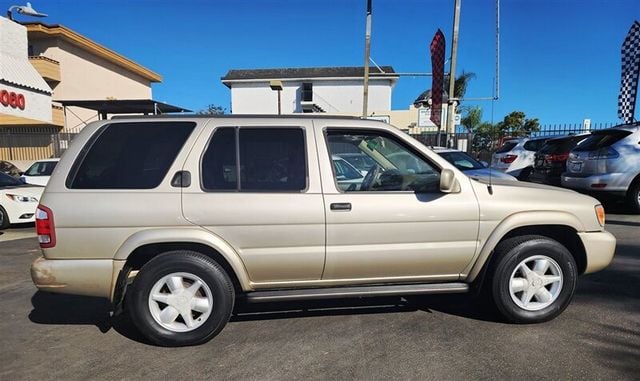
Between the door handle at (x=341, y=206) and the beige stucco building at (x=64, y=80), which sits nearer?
the door handle at (x=341, y=206)

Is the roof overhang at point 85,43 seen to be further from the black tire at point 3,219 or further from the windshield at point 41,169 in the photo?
the black tire at point 3,219

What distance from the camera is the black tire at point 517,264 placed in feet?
12.6

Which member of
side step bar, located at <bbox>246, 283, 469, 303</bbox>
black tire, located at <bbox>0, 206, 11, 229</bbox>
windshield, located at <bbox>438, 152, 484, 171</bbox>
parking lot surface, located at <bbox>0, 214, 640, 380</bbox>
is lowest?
parking lot surface, located at <bbox>0, 214, 640, 380</bbox>

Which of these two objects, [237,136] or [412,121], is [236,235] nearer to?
[237,136]

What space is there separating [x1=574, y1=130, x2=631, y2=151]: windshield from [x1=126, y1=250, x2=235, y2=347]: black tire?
8443 mm

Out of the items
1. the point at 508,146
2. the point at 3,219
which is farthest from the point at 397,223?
the point at 508,146

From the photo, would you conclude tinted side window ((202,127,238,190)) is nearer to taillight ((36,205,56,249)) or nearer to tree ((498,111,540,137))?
taillight ((36,205,56,249))

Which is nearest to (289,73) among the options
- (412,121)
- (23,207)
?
(412,121)

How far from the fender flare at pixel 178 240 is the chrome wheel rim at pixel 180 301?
0.29m

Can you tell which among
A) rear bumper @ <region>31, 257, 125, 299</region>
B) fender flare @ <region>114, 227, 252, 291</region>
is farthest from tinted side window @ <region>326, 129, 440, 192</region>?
rear bumper @ <region>31, 257, 125, 299</region>

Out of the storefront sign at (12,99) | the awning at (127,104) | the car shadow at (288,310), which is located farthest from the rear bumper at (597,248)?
the storefront sign at (12,99)

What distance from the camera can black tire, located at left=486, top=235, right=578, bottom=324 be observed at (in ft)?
12.6

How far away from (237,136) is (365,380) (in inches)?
83.2

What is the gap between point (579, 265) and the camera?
13.5ft
